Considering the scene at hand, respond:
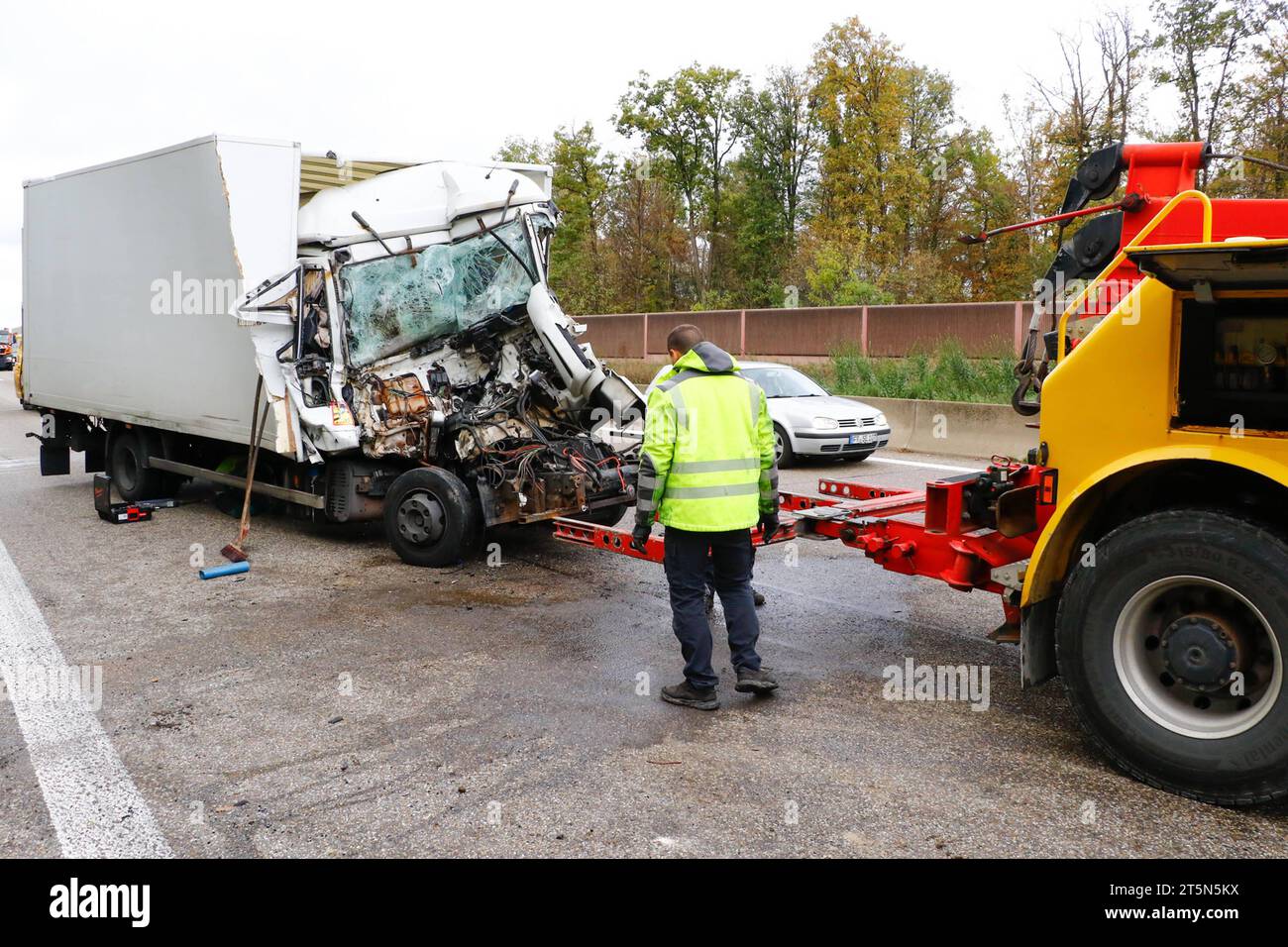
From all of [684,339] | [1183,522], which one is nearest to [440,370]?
[684,339]

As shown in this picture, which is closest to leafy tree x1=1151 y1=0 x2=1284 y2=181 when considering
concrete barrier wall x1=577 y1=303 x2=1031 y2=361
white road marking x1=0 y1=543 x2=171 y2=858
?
concrete barrier wall x1=577 y1=303 x2=1031 y2=361

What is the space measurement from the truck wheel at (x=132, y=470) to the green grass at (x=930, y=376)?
10.5 m

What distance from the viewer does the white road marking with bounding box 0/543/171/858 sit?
358 centimetres

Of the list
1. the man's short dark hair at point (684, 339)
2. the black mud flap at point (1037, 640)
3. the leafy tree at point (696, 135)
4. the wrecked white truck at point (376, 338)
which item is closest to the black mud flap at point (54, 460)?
the wrecked white truck at point (376, 338)

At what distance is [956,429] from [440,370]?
8.74 metres

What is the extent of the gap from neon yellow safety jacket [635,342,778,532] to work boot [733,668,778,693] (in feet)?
2.27

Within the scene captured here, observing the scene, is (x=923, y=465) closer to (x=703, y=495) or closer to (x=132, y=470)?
(x=132, y=470)

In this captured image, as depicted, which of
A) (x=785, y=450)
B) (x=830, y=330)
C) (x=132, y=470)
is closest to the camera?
(x=132, y=470)

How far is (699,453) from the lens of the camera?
479 cm

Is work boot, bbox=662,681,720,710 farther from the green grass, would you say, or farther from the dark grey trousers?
the green grass

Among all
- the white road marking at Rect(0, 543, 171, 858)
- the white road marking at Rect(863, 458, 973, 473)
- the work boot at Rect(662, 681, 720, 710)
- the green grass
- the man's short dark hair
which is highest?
the man's short dark hair

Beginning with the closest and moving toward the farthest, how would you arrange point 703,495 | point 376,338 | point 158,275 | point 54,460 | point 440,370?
1. point 703,495
2. point 376,338
3. point 440,370
4. point 158,275
5. point 54,460

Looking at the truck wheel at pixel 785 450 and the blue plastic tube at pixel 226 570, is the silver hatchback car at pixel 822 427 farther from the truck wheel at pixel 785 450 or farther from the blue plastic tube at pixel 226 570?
the blue plastic tube at pixel 226 570
